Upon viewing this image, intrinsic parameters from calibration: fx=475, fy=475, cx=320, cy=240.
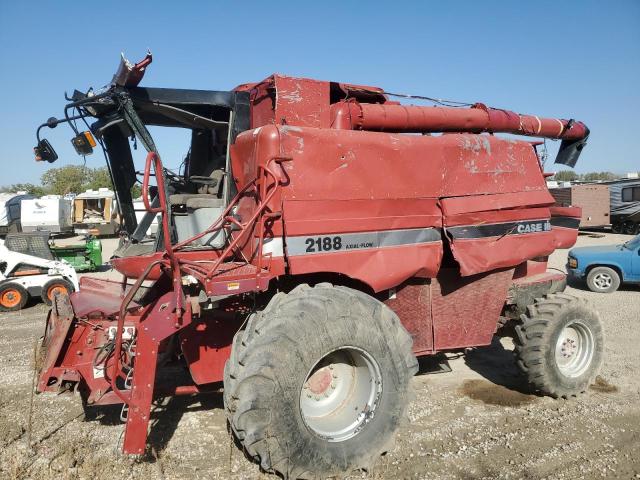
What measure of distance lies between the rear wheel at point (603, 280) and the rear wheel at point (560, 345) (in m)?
6.74

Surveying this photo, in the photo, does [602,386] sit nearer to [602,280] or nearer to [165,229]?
[165,229]

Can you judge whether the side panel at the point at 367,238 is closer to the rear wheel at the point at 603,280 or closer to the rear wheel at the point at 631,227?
the rear wheel at the point at 603,280

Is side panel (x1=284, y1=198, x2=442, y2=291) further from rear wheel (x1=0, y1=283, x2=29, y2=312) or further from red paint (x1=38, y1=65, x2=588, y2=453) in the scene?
rear wheel (x1=0, y1=283, x2=29, y2=312)

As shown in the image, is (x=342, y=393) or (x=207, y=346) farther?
(x=207, y=346)

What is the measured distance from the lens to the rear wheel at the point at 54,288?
1021cm

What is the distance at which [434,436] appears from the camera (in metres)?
4.09

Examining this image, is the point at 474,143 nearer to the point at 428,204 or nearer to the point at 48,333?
the point at 428,204

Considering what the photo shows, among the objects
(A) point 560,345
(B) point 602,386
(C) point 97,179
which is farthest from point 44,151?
(C) point 97,179

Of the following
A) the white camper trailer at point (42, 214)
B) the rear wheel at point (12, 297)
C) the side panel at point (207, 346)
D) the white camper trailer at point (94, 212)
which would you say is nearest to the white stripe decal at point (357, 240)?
the side panel at point (207, 346)

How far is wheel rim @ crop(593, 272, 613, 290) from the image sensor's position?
35.8 ft

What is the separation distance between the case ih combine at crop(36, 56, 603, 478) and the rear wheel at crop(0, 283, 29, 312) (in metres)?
6.29

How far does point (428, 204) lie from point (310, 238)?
1.24 m

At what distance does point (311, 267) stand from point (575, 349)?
3294 millimetres

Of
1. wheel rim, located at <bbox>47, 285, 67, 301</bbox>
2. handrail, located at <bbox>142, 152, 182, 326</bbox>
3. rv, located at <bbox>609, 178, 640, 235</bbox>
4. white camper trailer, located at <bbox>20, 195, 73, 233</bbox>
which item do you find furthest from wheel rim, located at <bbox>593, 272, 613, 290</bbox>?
white camper trailer, located at <bbox>20, 195, 73, 233</bbox>
